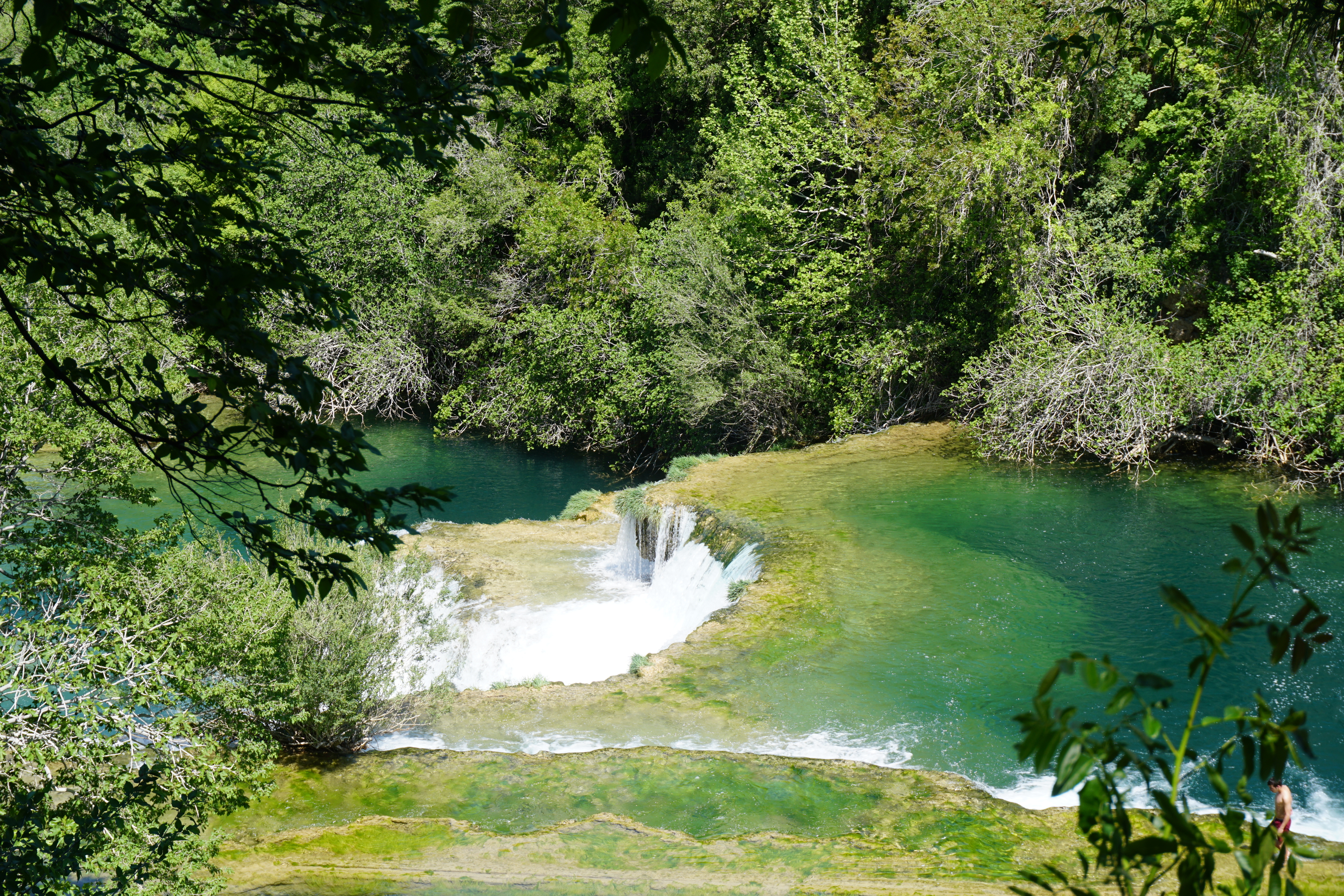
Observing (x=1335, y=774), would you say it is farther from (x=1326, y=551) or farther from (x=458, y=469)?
(x=458, y=469)

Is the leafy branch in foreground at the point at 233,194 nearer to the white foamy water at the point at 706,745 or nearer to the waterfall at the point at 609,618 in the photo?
the white foamy water at the point at 706,745

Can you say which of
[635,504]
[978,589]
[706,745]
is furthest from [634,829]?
[635,504]

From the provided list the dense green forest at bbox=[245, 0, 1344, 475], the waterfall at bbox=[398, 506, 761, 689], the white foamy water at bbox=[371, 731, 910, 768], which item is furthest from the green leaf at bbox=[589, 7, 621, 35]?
the dense green forest at bbox=[245, 0, 1344, 475]

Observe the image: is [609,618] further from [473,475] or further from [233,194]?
[233,194]

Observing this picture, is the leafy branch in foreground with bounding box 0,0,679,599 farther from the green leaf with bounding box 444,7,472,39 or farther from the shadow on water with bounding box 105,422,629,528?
the shadow on water with bounding box 105,422,629,528

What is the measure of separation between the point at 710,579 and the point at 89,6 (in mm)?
10934

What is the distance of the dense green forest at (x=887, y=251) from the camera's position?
51.5 feet

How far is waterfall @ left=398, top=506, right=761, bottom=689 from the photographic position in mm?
12594

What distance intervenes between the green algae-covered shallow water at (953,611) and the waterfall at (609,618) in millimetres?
865

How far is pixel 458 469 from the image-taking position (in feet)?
72.9

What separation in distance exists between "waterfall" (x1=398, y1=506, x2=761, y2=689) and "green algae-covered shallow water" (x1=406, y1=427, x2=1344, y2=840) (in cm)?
86

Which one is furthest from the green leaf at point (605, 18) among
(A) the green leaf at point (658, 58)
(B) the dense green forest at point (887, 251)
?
(B) the dense green forest at point (887, 251)

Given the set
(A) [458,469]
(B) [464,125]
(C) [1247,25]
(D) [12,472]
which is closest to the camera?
(B) [464,125]

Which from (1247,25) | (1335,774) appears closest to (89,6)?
(1335,774)
